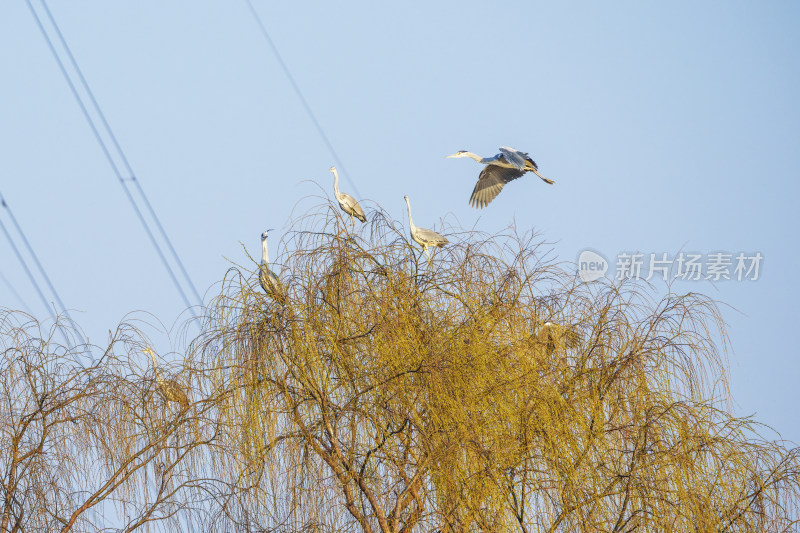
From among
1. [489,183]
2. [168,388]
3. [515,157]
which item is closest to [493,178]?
[489,183]

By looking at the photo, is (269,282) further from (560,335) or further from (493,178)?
(493,178)

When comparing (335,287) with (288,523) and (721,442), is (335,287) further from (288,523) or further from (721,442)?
(721,442)

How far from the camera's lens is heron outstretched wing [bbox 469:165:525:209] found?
9578 millimetres

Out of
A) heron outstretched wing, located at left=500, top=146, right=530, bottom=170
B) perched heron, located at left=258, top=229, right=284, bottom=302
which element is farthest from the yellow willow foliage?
heron outstretched wing, located at left=500, top=146, right=530, bottom=170

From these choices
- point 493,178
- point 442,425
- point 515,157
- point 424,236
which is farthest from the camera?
point 493,178

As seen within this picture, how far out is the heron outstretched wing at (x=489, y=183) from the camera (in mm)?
9578

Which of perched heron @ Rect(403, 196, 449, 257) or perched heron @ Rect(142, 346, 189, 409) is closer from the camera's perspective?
perched heron @ Rect(142, 346, 189, 409)

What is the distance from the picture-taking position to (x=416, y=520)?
16.7ft

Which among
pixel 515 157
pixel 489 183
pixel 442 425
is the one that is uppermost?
pixel 489 183

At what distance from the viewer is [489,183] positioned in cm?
969

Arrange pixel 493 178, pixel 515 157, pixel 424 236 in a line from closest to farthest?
pixel 424 236 → pixel 515 157 → pixel 493 178

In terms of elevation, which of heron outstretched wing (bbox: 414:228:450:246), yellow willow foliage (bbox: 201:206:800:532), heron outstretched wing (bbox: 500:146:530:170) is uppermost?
heron outstretched wing (bbox: 500:146:530:170)

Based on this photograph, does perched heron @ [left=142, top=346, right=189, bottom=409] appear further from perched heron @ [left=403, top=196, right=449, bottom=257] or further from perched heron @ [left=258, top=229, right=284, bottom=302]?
perched heron @ [left=403, top=196, right=449, bottom=257]

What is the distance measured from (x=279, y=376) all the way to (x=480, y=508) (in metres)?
1.24
